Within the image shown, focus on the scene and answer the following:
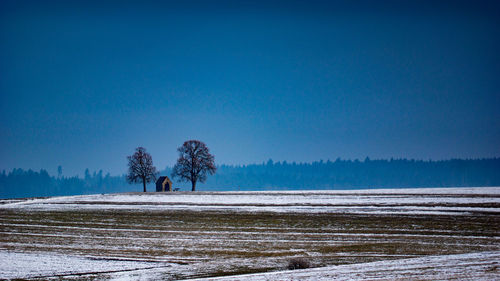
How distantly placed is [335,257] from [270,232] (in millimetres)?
13132

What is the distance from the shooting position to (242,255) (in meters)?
32.4

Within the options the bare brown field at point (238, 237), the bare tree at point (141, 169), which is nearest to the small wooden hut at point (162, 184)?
the bare tree at point (141, 169)

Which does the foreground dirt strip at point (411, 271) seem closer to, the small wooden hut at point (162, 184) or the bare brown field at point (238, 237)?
the bare brown field at point (238, 237)

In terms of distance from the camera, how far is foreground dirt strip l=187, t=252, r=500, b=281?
20941 mm

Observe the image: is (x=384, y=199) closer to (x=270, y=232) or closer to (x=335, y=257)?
(x=270, y=232)

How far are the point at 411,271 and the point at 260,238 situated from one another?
1838 cm

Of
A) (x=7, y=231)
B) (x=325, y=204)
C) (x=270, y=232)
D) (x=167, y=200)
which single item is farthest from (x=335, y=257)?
(x=167, y=200)

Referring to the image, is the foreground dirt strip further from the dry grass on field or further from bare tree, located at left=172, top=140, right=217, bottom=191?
bare tree, located at left=172, top=140, right=217, bottom=191

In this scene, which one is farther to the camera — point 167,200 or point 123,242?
point 167,200

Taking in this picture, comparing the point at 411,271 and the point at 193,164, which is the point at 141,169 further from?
the point at 411,271

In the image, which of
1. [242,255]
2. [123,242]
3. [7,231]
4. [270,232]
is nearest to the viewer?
[242,255]

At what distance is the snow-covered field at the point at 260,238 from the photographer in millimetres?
26188

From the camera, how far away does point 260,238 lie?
39.5 metres

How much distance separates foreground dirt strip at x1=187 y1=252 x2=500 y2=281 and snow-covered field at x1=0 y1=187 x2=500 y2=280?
5cm
